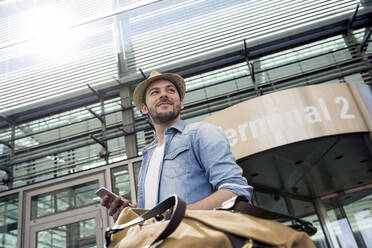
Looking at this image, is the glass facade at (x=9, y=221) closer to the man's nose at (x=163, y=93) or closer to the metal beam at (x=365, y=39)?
the man's nose at (x=163, y=93)

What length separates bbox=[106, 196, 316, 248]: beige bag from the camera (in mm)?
716

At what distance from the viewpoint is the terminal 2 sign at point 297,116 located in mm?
4883

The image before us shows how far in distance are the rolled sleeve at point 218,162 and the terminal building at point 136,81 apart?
519 centimetres

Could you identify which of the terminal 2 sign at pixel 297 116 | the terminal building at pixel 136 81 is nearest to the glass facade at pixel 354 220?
the terminal building at pixel 136 81

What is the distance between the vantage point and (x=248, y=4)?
7473 millimetres

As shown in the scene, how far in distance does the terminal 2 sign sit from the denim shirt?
152 inches

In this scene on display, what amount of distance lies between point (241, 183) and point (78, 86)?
7.29 meters

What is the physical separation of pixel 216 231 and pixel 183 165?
517 mm

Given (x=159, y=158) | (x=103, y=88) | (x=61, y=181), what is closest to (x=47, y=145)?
(x=61, y=181)

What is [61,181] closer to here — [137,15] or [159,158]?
[137,15]

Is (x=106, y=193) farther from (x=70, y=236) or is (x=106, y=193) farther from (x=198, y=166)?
(x=70, y=236)

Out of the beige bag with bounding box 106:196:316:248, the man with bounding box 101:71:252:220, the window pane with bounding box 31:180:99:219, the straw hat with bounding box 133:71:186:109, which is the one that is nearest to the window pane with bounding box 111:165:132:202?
the window pane with bounding box 31:180:99:219

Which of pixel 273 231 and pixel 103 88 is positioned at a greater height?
pixel 103 88

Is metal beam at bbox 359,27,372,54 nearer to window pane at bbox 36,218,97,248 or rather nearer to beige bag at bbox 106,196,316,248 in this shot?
window pane at bbox 36,218,97,248
